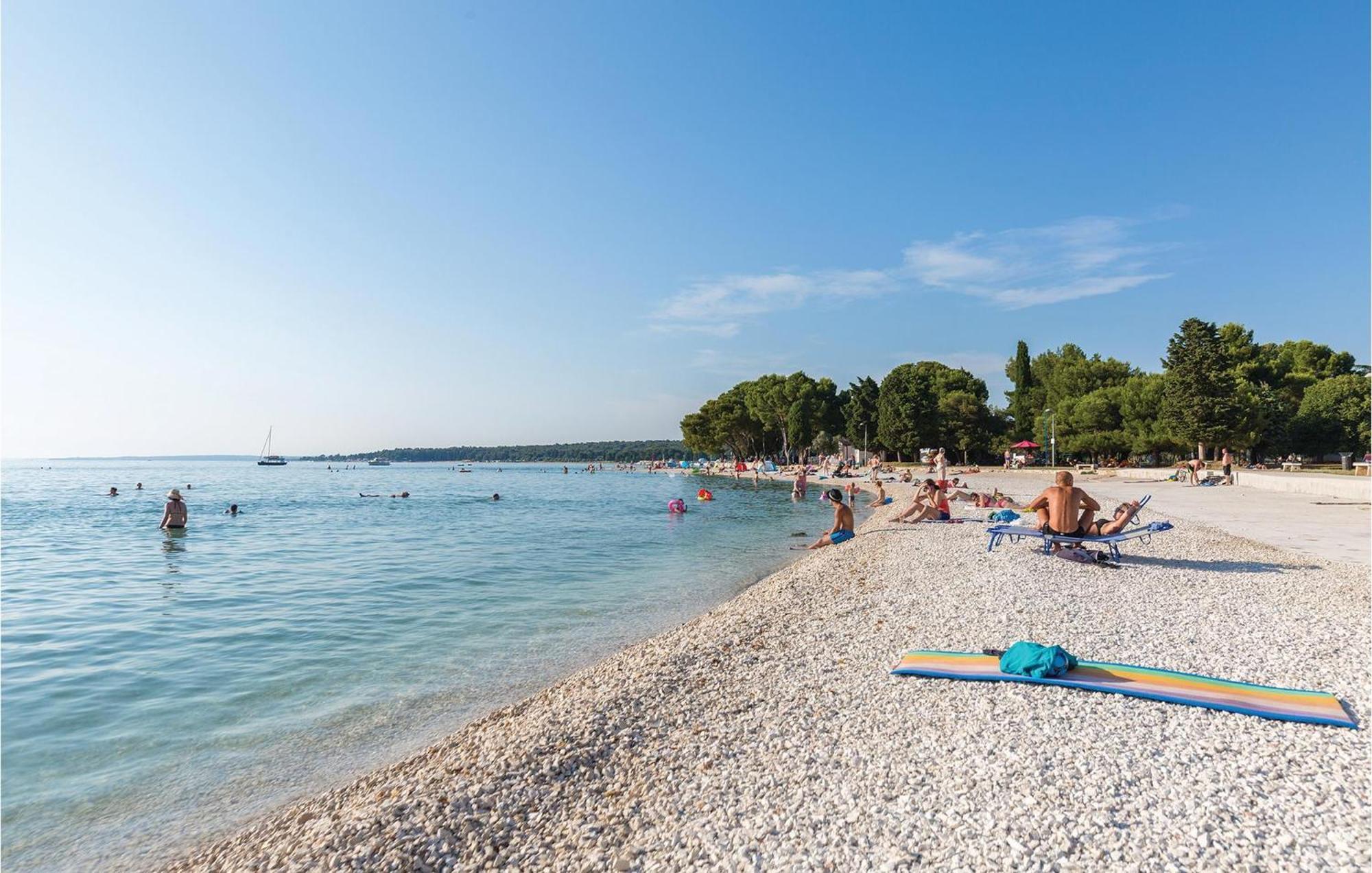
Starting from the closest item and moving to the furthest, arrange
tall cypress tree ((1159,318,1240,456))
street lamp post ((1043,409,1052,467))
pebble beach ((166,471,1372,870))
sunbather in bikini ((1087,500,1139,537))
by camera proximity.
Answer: pebble beach ((166,471,1372,870))
sunbather in bikini ((1087,500,1139,537))
tall cypress tree ((1159,318,1240,456))
street lamp post ((1043,409,1052,467))

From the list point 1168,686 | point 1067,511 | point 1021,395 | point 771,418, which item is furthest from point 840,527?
point 771,418

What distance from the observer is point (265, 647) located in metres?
8.63

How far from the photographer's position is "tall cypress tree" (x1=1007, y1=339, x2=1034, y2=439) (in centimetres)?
6569

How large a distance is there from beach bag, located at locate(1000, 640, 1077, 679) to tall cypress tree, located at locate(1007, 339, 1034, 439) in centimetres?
6626

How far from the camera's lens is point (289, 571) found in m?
14.8

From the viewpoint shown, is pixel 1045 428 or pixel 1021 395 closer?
pixel 1045 428

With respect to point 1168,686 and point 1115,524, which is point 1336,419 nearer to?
point 1115,524

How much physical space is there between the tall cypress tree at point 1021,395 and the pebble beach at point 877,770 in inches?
2517

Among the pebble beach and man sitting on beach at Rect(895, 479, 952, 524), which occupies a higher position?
man sitting on beach at Rect(895, 479, 952, 524)

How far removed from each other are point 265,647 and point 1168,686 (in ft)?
31.5

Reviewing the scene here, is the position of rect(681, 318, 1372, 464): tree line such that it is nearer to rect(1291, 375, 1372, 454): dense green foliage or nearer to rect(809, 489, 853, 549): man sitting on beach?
rect(1291, 375, 1372, 454): dense green foliage

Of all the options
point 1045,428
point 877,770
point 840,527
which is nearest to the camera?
point 877,770

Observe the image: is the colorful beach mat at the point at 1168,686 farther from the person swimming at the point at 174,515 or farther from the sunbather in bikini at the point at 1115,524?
the person swimming at the point at 174,515

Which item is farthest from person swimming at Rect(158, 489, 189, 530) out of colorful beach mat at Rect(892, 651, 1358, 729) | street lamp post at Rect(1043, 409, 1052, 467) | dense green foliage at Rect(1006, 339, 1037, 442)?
dense green foliage at Rect(1006, 339, 1037, 442)
